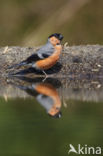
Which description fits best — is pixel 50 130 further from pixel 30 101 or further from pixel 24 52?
pixel 24 52

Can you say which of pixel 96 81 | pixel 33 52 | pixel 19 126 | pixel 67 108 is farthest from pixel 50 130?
pixel 33 52

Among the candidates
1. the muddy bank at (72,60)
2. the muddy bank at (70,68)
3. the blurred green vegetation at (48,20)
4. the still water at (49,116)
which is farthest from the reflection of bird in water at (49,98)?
the blurred green vegetation at (48,20)

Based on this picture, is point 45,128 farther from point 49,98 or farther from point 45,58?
point 45,58

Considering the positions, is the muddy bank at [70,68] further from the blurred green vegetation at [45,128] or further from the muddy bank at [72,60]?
the blurred green vegetation at [45,128]

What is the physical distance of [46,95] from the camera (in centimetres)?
859

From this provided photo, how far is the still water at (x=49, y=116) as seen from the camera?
6.27 meters

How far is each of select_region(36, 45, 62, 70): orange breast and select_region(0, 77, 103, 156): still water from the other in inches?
10.2

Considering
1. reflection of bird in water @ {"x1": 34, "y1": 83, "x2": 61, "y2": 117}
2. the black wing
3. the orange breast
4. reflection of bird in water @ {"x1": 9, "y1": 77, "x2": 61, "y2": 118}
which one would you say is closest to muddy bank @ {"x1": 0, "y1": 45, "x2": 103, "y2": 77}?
the orange breast

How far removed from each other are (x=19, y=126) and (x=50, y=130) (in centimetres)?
42

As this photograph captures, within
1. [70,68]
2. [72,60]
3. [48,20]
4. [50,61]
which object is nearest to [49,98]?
[50,61]

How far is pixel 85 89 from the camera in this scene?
9102mm

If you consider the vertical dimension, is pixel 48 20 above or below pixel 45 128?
above

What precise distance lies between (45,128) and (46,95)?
5.76ft

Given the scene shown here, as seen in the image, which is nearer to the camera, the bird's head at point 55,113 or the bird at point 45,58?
the bird's head at point 55,113
